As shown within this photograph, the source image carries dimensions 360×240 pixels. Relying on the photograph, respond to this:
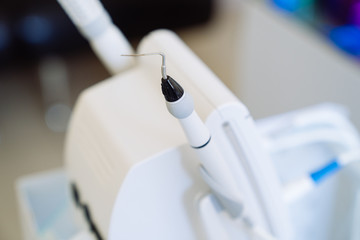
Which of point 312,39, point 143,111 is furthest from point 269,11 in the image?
point 143,111

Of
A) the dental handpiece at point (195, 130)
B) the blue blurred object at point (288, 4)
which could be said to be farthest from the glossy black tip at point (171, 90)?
the blue blurred object at point (288, 4)

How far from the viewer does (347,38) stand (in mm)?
1277

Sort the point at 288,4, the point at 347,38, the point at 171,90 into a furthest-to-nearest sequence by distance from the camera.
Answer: the point at 288,4, the point at 347,38, the point at 171,90

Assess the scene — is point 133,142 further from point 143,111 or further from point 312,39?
point 312,39

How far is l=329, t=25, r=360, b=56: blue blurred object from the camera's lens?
1251 millimetres

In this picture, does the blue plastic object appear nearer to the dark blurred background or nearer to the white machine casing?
the white machine casing

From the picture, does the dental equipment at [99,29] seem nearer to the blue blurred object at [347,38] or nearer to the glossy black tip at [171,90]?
the glossy black tip at [171,90]

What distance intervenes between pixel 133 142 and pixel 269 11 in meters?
1.07

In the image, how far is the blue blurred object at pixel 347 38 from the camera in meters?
1.25

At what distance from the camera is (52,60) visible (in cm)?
177

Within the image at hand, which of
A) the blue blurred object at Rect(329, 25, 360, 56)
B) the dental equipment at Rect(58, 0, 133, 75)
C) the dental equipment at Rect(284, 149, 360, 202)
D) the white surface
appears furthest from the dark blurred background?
the dental equipment at Rect(284, 149, 360, 202)

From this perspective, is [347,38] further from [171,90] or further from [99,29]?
[171,90]

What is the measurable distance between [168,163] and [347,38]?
1.02 meters

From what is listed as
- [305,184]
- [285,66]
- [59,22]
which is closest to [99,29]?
[305,184]
